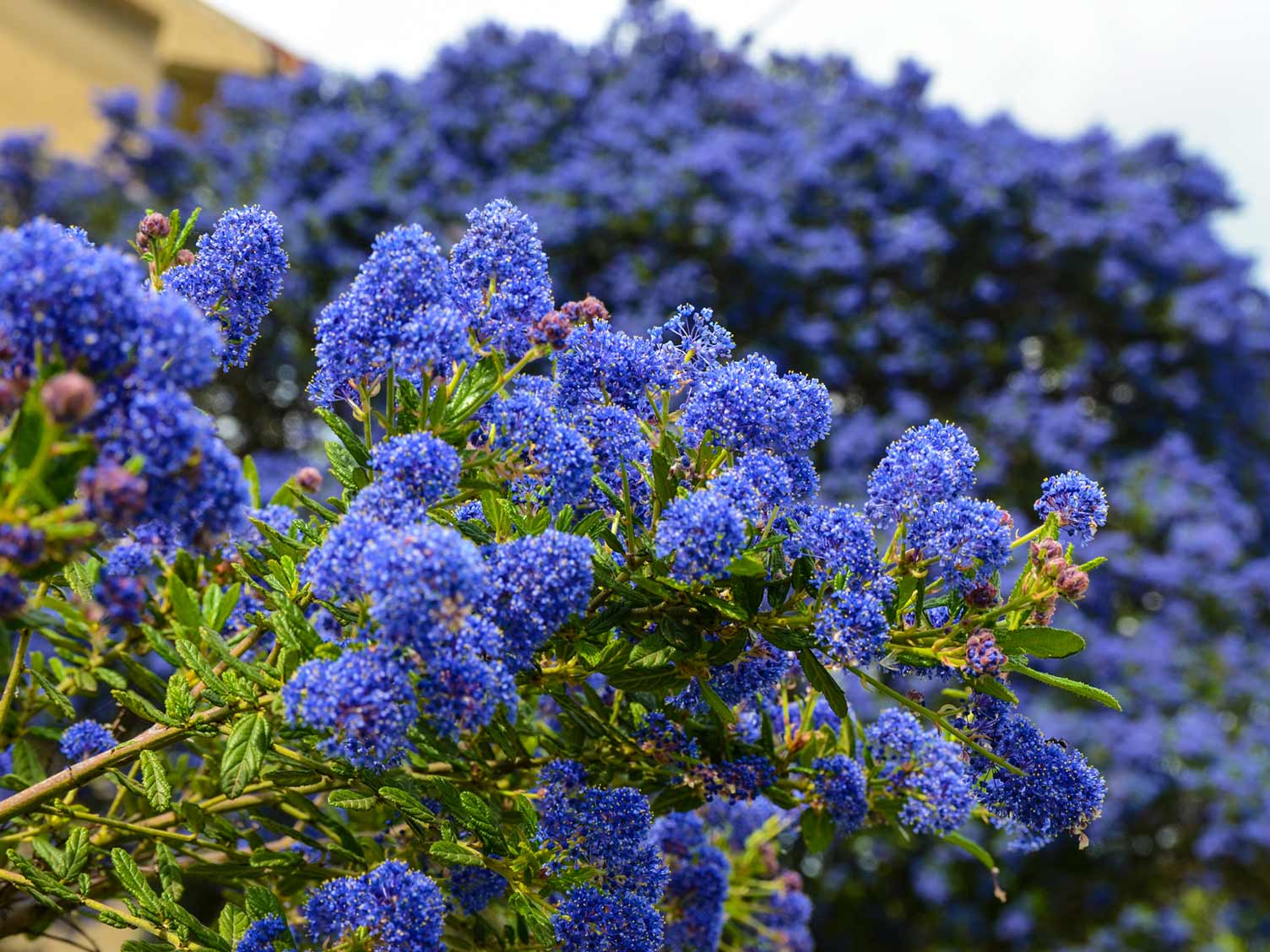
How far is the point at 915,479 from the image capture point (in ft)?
5.95

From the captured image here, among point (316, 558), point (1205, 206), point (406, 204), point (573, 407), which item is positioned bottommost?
point (316, 558)

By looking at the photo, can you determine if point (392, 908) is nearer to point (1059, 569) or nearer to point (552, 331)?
point (552, 331)

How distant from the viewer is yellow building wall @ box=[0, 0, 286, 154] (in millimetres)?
12156

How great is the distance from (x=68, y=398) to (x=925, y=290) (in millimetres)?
8571

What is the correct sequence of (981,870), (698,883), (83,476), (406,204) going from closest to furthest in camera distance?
(83,476)
(698,883)
(981,870)
(406,204)

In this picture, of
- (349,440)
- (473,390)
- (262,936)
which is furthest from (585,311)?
(262,936)

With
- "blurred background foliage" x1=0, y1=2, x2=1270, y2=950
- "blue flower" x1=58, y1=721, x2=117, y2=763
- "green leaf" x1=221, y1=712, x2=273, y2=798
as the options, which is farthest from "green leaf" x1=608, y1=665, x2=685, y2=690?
"blurred background foliage" x1=0, y1=2, x2=1270, y2=950

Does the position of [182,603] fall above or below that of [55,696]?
above

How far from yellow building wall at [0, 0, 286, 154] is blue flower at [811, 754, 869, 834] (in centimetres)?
1166

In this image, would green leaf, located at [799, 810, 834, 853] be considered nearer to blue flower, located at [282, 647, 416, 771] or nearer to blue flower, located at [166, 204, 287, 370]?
blue flower, located at [282, 647, 416, 771]

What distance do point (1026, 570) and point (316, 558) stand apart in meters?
1.04

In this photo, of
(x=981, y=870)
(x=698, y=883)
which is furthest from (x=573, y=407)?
(x=981, y=870)

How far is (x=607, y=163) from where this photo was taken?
29.7 feet

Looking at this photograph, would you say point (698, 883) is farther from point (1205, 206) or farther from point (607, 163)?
point (1205, 206)
